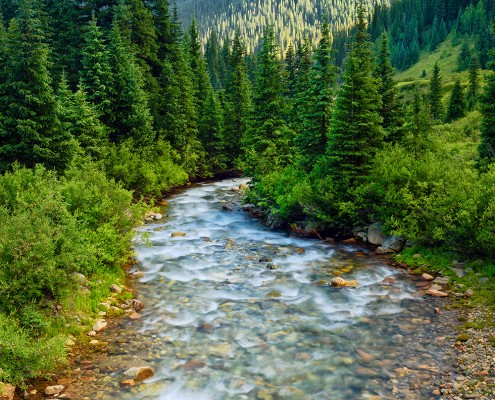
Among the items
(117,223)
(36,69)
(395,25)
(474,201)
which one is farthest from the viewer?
(395,25)

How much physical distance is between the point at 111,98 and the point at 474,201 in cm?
2660

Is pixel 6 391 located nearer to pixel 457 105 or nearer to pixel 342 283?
pixel 342 283

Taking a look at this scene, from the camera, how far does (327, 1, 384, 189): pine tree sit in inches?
853

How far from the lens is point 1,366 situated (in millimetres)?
8367

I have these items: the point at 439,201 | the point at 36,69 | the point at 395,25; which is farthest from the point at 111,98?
the point at 395,25

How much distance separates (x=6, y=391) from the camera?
27.0 feet

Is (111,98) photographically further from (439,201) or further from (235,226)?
(439,201)

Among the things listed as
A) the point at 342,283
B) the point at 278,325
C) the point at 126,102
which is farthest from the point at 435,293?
the point at 126,102

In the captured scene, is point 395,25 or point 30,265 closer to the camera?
point 30,265

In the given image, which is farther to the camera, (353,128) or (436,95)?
(436,95)

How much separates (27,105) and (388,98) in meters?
21.2

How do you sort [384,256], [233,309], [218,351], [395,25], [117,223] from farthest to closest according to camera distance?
[395,25] < [384,256] < [117,223] < [233,309] < [218,351]

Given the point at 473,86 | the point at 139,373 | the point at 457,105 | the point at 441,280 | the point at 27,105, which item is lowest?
the point at 139,373

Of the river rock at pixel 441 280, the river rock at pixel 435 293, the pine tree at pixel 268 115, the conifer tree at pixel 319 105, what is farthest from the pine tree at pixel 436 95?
the river rock at pixel 435 293
